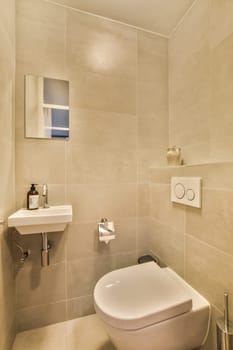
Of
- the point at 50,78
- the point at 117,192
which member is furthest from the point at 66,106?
the point at 117,192

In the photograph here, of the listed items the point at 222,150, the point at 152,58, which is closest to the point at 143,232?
the point at 222,150

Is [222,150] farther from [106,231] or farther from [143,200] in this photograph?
[106,231]

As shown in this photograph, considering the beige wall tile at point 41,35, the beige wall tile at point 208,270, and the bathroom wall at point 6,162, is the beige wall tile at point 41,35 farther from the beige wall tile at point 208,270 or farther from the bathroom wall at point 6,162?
the beige wall tile at point 208,270

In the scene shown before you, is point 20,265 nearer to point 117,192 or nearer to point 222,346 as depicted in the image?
point 117,192

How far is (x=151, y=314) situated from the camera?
2.57ft

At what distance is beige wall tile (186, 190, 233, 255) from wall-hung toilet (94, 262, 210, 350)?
0.32 meters

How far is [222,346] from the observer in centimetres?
77

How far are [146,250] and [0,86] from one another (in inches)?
63.7

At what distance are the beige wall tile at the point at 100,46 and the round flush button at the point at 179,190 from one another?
1030 mm

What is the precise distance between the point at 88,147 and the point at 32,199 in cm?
57

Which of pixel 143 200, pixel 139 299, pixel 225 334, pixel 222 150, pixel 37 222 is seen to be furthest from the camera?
pixel 143 200

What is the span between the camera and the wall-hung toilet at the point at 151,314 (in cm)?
78

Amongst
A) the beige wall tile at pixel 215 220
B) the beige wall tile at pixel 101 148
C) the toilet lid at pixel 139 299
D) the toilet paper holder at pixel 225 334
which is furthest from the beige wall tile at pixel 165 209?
the toilet paper holder at pixel 225 334

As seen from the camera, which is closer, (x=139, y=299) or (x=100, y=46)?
(x=139, y=299)
